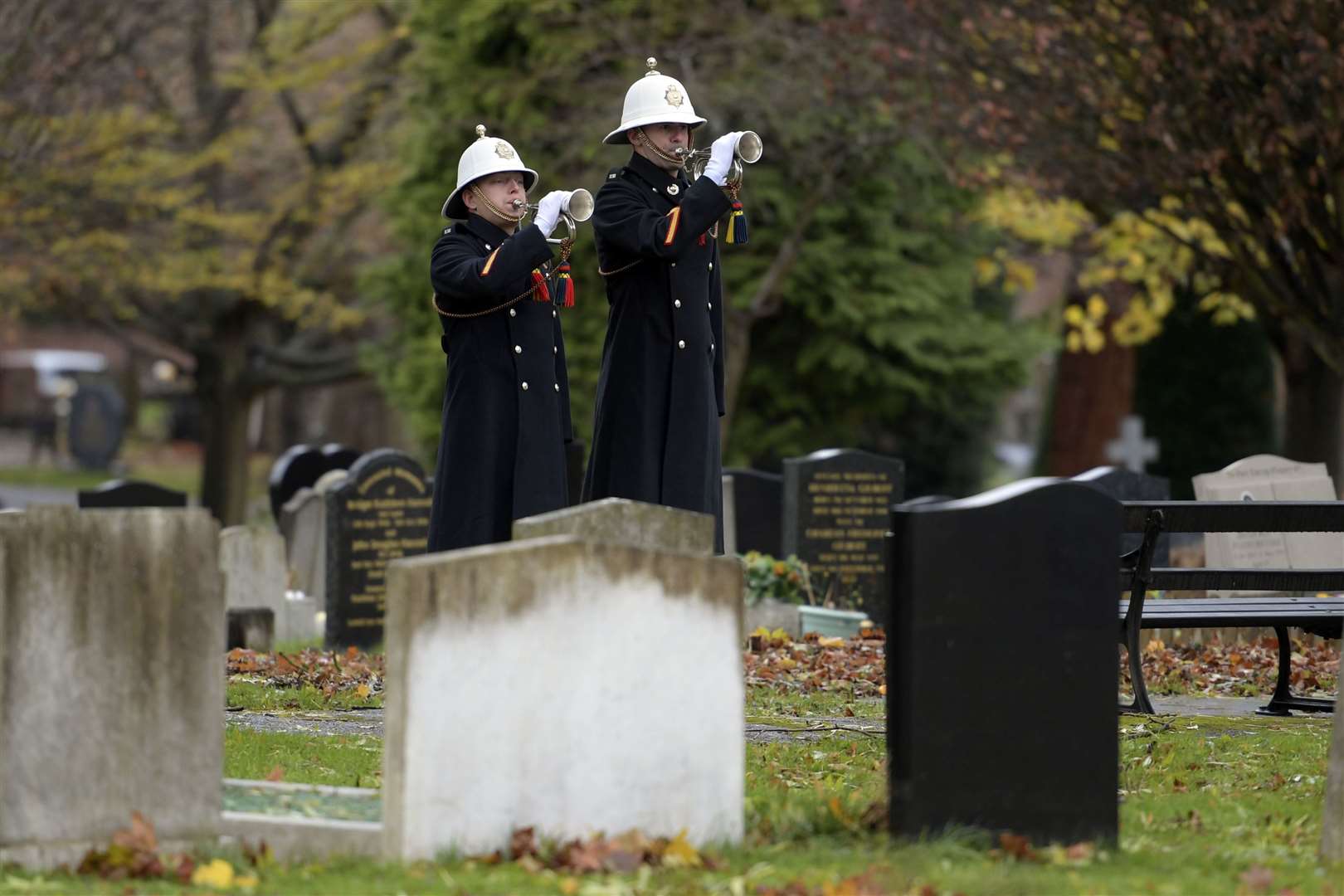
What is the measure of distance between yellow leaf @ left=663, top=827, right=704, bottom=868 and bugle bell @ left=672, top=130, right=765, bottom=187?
2512 mm

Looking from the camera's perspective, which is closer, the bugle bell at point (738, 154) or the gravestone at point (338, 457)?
the bugle bell at point (738, 154)

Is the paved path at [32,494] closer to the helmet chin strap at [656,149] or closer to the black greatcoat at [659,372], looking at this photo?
the black greatcoat at [659,372]

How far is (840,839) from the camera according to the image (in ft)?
20.1

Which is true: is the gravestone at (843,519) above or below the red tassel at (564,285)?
below

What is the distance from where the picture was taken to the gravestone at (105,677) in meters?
5.64

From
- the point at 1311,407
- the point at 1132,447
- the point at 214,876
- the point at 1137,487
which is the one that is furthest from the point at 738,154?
the point at 1132,447

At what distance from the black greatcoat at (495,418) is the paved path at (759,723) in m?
0.78

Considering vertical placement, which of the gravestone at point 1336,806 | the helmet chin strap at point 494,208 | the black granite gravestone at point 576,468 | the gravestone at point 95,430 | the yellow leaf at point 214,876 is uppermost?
the gravestone at point 95,430

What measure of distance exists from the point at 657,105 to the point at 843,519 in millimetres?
7050

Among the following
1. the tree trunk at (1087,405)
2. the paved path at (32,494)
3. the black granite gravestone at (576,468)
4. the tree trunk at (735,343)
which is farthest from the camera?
the paved path at (32,494)

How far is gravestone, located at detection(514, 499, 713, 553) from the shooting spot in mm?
6027

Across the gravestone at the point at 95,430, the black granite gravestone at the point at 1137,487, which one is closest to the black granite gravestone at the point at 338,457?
the black granite gravestone at the point at 1137,487

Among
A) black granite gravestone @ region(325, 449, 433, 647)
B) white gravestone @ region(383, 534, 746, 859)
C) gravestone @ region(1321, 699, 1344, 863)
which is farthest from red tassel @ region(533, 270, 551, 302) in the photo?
black granite gravestone @ region(325, 449, 433, 647)

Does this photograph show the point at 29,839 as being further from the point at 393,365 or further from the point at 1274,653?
the point at 393,365
